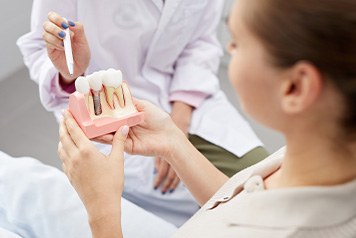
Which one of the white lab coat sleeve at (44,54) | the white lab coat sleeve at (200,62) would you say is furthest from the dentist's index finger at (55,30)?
the white lab coat sleeve at (200,62)

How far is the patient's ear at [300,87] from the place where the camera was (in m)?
0.46

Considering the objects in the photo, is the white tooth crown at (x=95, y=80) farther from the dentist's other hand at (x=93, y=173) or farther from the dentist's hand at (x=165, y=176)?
the dentist's hand at (x=165, y=176)

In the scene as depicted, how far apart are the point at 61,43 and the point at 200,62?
42 cm

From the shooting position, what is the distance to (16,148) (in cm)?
→ 174

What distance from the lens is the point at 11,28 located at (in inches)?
73.9

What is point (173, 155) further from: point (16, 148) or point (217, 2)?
point (16, 148)

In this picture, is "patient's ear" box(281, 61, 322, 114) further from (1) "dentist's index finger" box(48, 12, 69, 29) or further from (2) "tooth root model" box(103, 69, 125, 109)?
(1) "dentist's index finger" box(48, 12, 69, 29)

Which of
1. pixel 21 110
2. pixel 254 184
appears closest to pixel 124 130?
pixel 254 184

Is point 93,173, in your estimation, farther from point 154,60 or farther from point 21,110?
point 21,110

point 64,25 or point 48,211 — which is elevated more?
point 64,25

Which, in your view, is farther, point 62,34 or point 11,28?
point 11,28

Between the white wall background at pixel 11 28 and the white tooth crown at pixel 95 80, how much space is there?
46.5 inches

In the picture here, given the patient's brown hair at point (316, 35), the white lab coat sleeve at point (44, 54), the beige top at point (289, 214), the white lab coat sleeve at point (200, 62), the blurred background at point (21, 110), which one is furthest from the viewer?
the blurred background at point (21, 110)

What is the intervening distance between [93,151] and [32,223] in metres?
0.36
